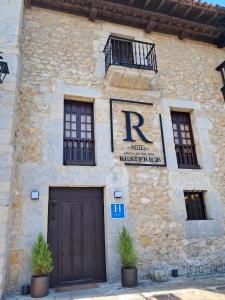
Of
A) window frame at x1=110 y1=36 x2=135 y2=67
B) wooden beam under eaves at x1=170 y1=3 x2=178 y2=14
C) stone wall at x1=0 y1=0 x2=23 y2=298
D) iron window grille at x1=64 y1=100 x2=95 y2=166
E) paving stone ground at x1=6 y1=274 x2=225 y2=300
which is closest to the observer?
paving stone ground at x1=6 y1=274 x2=225 y2=300

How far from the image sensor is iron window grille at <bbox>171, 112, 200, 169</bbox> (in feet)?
23.5

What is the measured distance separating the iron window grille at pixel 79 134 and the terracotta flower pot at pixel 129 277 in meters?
2.55

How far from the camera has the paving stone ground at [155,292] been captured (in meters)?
4.32

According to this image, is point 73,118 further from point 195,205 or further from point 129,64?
point 195,205

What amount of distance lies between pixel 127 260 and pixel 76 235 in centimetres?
127

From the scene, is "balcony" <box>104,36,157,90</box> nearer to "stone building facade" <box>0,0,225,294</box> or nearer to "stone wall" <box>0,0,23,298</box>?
"stone building facade" <box>0,0,225,294</box>

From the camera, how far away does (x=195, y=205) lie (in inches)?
268

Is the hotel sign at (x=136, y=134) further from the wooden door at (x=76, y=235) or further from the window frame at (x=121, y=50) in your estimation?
the window frame at (x=121, y=50)

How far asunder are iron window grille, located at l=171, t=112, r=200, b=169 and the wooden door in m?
2.80

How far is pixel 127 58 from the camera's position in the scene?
25.0 ft

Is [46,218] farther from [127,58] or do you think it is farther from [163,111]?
[127,58]

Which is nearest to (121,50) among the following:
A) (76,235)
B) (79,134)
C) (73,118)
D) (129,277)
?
(73,118)

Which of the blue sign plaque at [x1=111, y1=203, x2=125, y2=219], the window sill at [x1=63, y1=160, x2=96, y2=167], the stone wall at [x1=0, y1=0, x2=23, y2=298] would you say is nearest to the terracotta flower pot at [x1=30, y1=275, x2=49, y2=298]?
the stone wall at [x1=0, y1=0, x2=23, y2=298]

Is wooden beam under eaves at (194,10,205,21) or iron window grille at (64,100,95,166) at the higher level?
wooden beam under eaves at (194,10,205,21)
